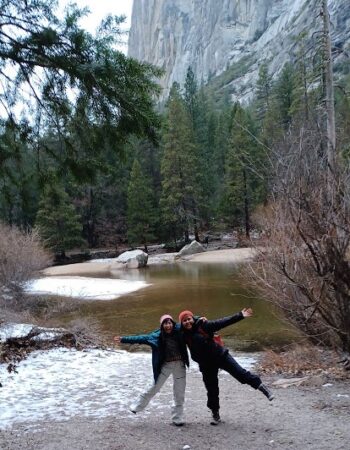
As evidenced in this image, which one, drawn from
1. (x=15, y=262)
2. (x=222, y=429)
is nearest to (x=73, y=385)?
(x=222, y=429)

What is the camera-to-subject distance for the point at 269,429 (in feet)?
16.7

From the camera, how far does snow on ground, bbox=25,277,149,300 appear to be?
20.0 metres

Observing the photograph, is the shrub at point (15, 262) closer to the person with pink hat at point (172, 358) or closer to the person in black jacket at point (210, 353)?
the person with pink hat at point (172, 358)

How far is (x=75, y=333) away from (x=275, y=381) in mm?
5335

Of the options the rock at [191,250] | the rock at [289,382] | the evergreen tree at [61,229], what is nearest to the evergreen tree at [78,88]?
the rock at [289,382]

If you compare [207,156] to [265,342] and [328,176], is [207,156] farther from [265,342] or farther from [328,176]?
[328,176]

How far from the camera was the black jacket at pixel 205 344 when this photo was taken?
5.25 m

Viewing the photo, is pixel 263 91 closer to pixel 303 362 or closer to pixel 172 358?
pixel 303 362

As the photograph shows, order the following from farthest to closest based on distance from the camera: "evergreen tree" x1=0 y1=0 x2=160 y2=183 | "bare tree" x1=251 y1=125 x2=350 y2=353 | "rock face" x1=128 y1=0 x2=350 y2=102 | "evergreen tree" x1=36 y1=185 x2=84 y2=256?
"rock face" x1=128 y1=0 x2=350 y2=102 < "evergreen tree" x1=36 y1=185 x2=84 y2=256 < "bare tree" x1=251 y1=125 x2=350 y2=353 < "evergreen tree" x1=0 y1=0 x2=160 y2=183

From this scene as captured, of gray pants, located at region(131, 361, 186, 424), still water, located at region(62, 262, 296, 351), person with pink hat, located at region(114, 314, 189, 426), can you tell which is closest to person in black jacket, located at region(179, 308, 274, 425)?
person with pink hat, located at region(114, 314, 189, 426)

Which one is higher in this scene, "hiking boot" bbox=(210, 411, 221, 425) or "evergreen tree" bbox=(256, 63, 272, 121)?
→ "evergreen tree" bbox=(256, 63, 272, 121)

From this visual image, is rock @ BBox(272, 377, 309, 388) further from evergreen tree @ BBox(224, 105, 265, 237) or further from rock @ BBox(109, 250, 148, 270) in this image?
evergreen tree @ BBox(224, 105, 265, 237)

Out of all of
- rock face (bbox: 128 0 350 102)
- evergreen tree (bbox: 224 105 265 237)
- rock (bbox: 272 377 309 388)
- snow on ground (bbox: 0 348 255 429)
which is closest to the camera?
snow on ground (bbox: 0 348 255 429)

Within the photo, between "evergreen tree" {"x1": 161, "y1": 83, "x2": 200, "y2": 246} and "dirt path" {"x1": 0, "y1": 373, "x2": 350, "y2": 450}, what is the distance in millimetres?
36740
